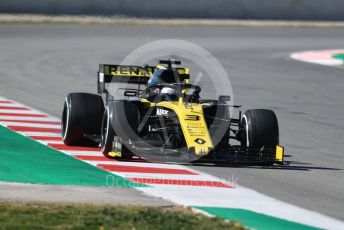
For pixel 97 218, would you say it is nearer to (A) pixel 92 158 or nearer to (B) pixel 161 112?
(A) pixel 92 158

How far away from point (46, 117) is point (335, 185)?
728cm

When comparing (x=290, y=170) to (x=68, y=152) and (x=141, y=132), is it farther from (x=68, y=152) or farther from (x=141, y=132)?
(x=68, y=152)

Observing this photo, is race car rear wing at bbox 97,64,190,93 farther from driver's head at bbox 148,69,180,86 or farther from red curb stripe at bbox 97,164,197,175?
red curb stripe at bbox 97,164,197,175

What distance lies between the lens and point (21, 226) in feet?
26.7

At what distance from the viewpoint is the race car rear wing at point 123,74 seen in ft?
47.9

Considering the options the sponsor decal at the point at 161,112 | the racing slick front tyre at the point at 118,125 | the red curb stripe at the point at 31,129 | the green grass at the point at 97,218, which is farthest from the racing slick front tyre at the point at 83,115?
the green grass at the point at 97,218

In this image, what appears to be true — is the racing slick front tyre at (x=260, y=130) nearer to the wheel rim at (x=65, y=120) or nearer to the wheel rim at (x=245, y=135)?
the wheel rim at (x=245, y=135)

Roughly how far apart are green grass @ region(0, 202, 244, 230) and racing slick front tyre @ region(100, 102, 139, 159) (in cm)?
310

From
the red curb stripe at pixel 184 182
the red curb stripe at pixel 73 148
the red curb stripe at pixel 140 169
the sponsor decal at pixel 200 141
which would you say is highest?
the sponsor decal at pixel 200 141

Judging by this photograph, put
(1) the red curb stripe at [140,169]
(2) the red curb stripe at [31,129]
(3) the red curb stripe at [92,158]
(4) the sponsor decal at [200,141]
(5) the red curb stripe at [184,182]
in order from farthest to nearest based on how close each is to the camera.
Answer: (2) the red curb stripe at [31,129] < (3) the red curb stripe at [92,158] < (4) the sponsor decal at [200,141] < (1) the red curb stripe at [140,169] < (5) the red curb stripe at [184,182]

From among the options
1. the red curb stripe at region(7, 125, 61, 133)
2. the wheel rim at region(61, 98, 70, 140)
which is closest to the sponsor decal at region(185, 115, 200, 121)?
the wheel rim at region(61, 98, 70, 140)

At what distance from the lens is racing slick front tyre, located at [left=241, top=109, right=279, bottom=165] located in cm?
1270

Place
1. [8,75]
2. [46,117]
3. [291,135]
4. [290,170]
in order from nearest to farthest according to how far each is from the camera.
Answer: [290,170], [291,135], [46,117], [8,75]

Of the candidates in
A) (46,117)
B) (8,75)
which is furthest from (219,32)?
(46,117)
